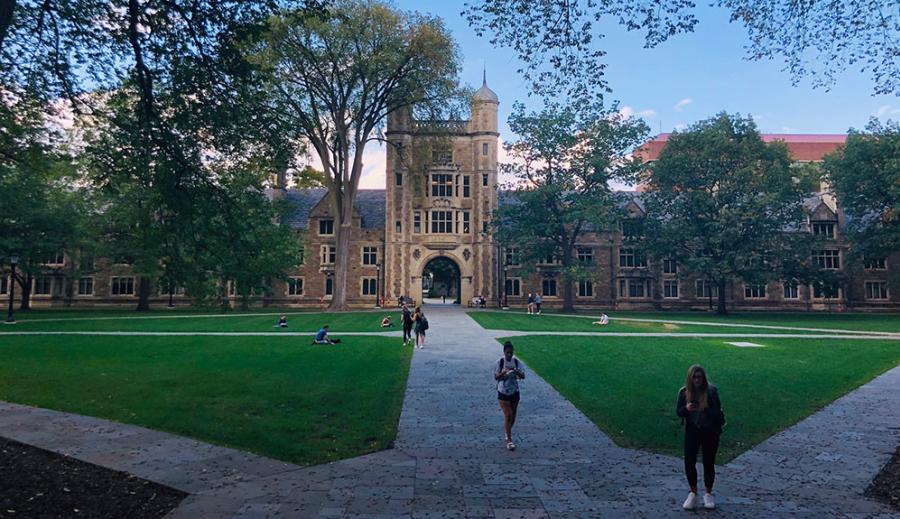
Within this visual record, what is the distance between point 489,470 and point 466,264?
4017 cm

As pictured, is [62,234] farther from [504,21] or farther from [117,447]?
[504,21]

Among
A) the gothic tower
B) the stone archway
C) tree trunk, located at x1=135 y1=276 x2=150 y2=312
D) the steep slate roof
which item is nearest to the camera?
tree trunk, located at x1=135 y1=276 x2=150 y2=312

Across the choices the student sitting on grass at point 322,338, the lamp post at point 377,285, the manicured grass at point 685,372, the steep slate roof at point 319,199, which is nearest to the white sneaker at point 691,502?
the manicured grass at point 685,372

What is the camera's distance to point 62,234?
35.0m

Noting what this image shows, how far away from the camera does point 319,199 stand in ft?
175

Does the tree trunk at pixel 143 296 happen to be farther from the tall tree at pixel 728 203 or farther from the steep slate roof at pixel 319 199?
the tall tree at pixel 728 203

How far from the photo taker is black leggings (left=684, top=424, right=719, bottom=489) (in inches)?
229

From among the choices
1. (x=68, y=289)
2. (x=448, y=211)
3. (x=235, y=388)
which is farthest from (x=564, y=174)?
(x=68, y=289)

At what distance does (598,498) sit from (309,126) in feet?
97.5

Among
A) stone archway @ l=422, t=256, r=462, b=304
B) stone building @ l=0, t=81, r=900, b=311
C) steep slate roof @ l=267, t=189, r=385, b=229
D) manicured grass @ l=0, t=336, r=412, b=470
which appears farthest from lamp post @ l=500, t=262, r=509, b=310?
manicured grass @ l=0, t=336, r=412, b=470

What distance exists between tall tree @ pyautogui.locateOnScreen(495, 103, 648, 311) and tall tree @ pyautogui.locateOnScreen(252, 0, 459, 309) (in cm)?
1014

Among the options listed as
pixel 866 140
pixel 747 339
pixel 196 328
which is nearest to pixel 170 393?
pixel 196 328

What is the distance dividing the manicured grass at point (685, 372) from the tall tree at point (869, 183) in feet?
74.5

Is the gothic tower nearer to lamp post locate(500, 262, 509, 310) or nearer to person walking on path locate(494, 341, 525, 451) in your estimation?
lamp post locate(500, 262, 509, 310)
